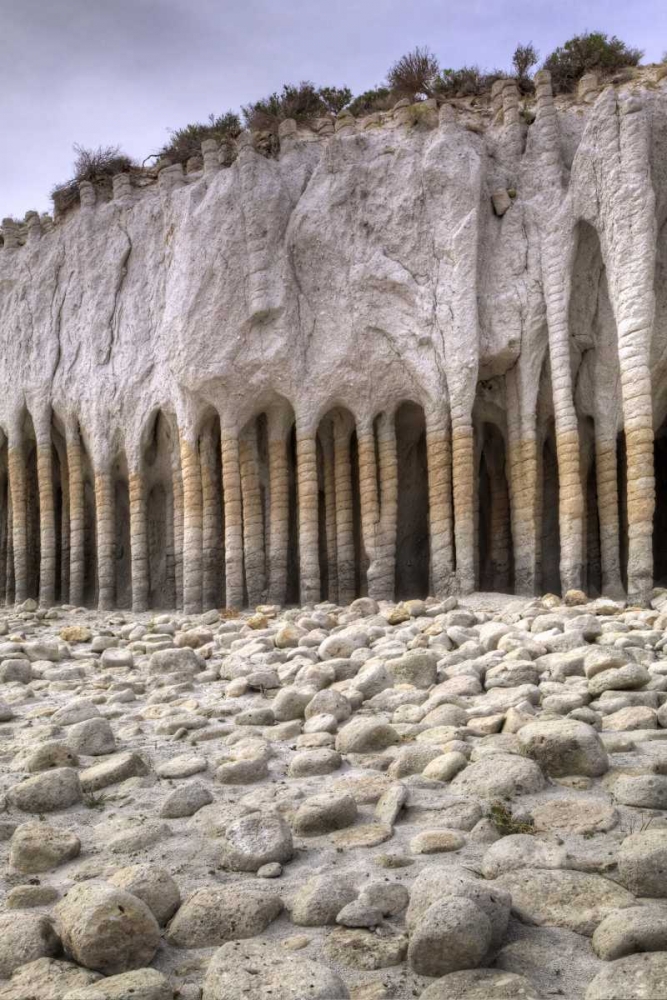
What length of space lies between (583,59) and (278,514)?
1285 centimetres

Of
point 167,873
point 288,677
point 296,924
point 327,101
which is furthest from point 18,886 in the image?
point 327,101

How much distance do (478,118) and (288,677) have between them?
49.0 ft

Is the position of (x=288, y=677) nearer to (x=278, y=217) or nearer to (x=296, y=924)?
(x=296, y=924)

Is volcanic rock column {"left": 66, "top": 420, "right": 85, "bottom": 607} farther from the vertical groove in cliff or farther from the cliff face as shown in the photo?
the vertical groove in cliff

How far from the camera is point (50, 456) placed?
22.0m

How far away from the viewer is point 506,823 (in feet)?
12.8

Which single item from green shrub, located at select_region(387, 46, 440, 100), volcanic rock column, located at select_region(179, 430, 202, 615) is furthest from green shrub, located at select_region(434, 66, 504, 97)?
volcanic rock column, located at select_region(179, 430, 202, 615)

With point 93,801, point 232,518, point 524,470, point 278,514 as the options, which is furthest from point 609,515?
point 93,801

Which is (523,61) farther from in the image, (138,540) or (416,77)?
(138,540)

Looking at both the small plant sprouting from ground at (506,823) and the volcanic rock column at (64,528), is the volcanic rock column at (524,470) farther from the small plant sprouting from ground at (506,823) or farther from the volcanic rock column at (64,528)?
the volcanic rock column at (64,528)

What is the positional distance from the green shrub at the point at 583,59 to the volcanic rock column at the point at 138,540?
13.2m

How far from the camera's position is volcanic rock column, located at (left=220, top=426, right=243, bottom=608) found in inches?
687

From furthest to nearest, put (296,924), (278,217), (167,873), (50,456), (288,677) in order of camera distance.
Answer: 1. (50,456)
2. (278,217)
3. (288,677)
4. (167,873)
5. (296,924)

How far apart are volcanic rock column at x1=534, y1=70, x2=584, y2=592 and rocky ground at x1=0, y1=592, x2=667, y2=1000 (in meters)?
6.71
